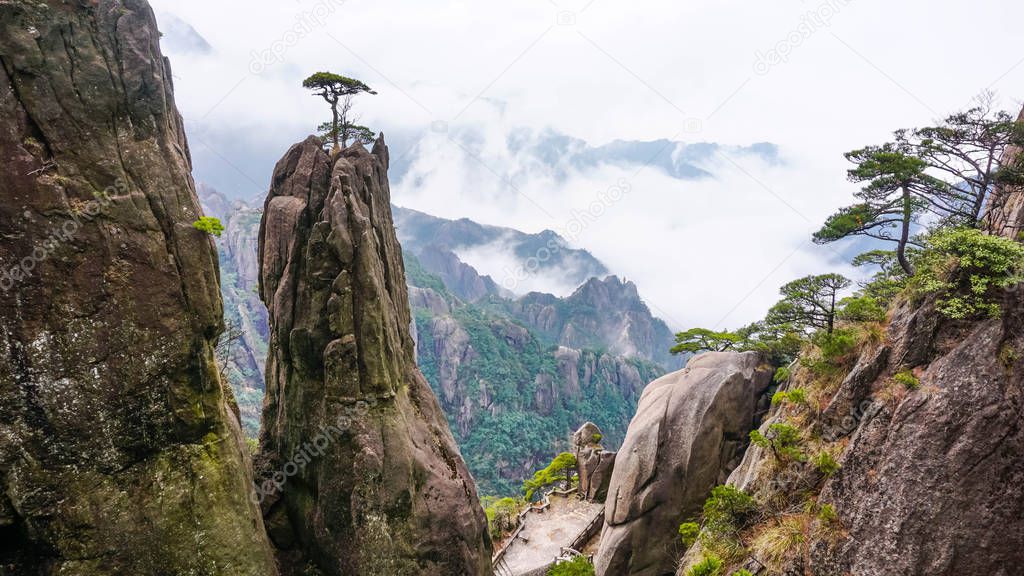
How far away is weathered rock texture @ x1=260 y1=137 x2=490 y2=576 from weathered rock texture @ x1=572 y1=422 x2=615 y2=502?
16.7 meters

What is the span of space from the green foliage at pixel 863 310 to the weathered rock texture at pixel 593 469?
60.5ft

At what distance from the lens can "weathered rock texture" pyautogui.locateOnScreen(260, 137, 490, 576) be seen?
609 inches

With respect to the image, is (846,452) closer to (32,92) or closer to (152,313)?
(152,313)

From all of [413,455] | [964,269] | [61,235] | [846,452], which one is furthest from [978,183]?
[61,235]

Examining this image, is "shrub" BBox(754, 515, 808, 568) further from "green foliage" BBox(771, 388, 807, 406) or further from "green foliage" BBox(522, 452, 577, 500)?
"green foliage" BBox(522, 452, 577, 500)

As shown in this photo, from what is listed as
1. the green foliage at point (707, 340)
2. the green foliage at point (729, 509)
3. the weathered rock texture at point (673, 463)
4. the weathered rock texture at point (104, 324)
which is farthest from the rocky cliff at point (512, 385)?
the weathered rock texture at point (104, 324)

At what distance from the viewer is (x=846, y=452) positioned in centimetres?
1516

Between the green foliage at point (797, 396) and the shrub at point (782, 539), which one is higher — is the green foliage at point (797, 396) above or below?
above

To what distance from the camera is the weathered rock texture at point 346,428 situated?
15477 millimetres

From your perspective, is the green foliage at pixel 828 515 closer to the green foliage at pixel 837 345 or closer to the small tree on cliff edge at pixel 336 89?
the green foliage at pixel 837 345

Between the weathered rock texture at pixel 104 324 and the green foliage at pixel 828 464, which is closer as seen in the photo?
the weathered rock texture at pixel 104 324

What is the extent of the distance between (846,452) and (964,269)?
6310mm

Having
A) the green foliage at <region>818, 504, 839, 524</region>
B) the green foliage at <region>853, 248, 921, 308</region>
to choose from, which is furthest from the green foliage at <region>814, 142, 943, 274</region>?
the green foliage at <region>818, 504, 839, 524</region>

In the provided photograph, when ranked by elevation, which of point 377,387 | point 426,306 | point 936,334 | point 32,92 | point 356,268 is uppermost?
point 426,306
